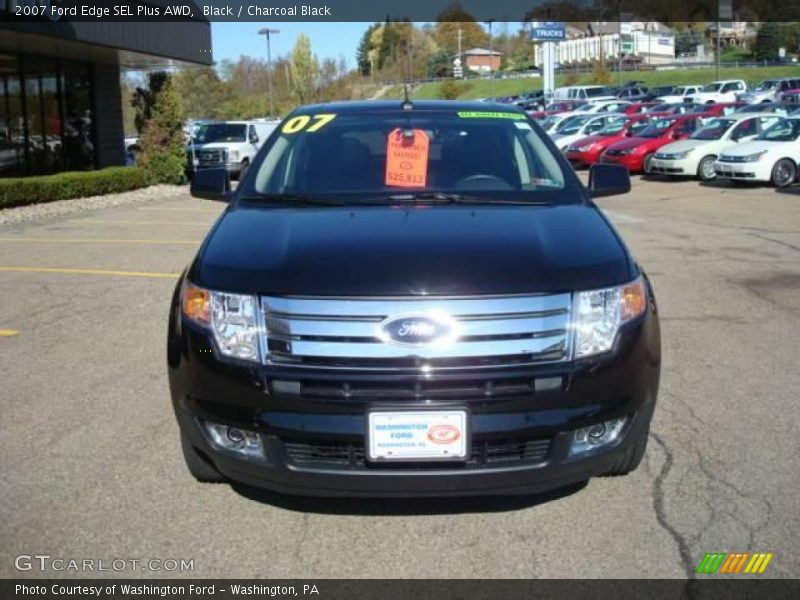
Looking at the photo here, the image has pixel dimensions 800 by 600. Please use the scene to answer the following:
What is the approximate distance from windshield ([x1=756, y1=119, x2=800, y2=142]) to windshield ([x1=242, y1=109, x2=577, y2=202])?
15541 millimetres

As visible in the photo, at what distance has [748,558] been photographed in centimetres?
313

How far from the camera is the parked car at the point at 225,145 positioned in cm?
2453

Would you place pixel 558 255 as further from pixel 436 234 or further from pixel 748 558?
pixel 748 558

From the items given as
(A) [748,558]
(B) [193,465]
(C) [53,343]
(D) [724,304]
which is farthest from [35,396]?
(D) [724,304]

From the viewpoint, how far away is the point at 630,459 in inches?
142

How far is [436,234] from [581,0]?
93.4 metres

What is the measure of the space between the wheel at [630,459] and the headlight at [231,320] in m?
1.53

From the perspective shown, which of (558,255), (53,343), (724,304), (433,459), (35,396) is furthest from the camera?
(724,304)

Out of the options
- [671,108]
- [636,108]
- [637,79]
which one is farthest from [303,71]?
[637,79]

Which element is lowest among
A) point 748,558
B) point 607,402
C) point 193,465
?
point 748,558

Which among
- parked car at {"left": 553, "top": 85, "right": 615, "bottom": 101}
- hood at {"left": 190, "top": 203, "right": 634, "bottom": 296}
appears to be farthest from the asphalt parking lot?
parked car at {"left": 553, "top": 85, "right": 615, "bottom": 101}

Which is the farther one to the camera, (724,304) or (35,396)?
(724,304)

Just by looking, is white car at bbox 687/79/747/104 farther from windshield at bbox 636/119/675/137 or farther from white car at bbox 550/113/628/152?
windshield at bbox 636/119/675/137

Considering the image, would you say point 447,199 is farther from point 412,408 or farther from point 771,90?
point 771,90
